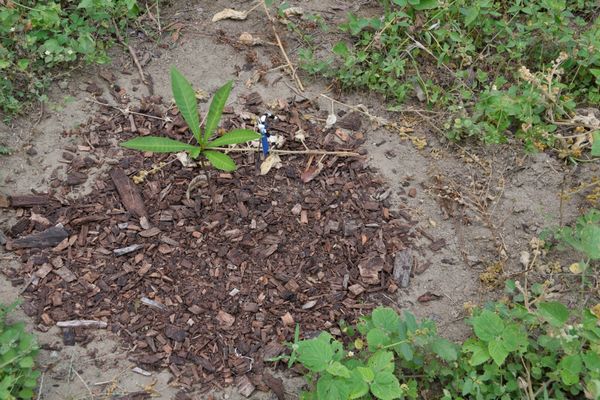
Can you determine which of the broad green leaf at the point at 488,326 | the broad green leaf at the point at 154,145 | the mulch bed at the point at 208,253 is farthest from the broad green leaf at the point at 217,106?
the broad green leaf at the point at 488,326

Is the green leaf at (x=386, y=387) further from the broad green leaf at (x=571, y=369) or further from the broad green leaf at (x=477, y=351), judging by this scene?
the broad green leaf at (x=571, y=369)

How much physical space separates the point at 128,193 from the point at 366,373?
1.53 metres

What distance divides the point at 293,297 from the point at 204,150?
794 millimetres

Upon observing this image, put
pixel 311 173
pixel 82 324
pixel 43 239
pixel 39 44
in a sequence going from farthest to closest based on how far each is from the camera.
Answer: pixel 39 44, pixel 311 173, pixel 43 239, pixel 82 324

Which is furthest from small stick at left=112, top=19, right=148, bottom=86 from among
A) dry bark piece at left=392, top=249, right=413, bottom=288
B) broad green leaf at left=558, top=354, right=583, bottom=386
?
broad green leaf at left=558, top=354, right=583, bottom=386

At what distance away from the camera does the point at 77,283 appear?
2.83 metres

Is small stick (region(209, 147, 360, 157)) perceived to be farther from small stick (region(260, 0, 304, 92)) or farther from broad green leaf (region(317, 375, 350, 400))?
broad green leaf (region(317, 375, 350, 400))

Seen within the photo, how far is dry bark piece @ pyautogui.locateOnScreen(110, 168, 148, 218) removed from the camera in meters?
3.05

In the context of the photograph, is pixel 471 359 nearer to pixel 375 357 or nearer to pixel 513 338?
pixel 513 338

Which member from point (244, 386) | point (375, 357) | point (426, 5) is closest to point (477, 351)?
point (375, 357)

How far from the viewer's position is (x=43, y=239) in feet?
9.60

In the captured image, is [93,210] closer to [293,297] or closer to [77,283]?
[77,283]

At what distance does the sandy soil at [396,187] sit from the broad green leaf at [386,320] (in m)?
0.39

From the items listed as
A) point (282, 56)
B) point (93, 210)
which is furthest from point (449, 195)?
point (93, 210)
